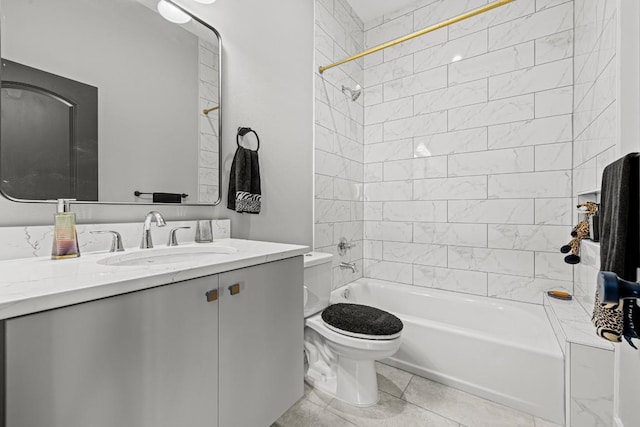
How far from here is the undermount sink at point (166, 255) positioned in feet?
3.23

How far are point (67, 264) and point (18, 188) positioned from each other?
0.34 m

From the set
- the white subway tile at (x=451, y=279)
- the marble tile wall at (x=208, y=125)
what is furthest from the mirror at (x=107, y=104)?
the white subway tile at (x=451, y=279)

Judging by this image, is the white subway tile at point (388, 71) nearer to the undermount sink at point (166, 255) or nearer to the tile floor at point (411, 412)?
the undermount sink at point (166, 255)

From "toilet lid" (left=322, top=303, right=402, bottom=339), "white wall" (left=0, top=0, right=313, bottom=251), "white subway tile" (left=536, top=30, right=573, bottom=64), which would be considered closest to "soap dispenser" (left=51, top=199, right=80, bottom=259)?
"white wall" (left=0, top=0, right=313, bottom=251)

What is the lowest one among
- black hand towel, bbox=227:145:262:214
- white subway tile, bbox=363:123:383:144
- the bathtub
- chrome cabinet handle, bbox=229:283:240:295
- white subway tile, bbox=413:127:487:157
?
the bathtub

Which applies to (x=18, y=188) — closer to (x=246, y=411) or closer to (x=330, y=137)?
(x=246, y=411)

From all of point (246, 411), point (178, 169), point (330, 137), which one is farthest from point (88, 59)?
point (330, 137)

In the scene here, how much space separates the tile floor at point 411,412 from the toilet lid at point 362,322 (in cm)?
44

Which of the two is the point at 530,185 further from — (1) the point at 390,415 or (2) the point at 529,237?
(1) the point at 390,415

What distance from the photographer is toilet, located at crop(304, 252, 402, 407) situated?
142cm

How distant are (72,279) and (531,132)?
2593mm

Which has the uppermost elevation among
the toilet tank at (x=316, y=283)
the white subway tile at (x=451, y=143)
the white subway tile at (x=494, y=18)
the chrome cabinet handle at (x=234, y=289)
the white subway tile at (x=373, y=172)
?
the white subway tile at (x=494, y=18)

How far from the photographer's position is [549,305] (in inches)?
68.8

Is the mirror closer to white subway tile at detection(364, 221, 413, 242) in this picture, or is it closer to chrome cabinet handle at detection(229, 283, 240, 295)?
chrome cabinet handle at detection(229, 283, 240, 295)
